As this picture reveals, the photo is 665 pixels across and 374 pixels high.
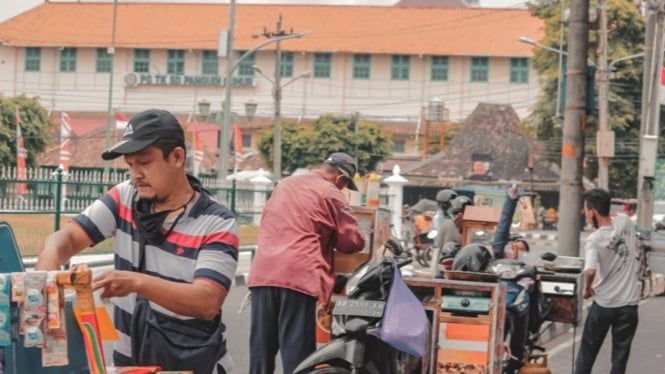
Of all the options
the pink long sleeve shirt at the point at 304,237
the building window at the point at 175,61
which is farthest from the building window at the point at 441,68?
the pink long sleeve shirt at the point at 304,237

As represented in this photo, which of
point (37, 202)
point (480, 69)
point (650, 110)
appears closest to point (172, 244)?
point (37, 202)

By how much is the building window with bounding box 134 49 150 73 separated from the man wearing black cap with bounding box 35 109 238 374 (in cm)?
8313

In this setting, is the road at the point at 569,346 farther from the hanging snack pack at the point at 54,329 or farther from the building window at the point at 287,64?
the building window at the point at 287,64

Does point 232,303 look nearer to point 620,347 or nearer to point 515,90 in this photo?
point 620,347

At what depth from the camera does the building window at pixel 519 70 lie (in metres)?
88.8

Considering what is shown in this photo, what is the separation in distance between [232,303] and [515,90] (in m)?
73.0

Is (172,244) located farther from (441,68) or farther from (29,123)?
(441,68)

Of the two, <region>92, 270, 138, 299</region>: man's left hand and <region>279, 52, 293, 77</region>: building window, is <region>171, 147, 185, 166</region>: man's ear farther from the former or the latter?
<region>279, 52, 293, 77</region>: building window

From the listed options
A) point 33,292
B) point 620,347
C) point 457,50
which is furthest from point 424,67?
point 33,292

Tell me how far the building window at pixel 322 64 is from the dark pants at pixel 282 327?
8065cm

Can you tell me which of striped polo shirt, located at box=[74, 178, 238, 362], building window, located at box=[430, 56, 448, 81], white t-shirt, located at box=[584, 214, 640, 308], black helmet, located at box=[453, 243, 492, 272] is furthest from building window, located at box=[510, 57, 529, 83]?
striped polo shirt, located at box=[74, 178, 238, 362]

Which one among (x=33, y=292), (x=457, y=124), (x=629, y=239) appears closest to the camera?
(x=33, y=292)

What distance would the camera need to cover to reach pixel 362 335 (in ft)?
23.9

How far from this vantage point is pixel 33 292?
331 cm
